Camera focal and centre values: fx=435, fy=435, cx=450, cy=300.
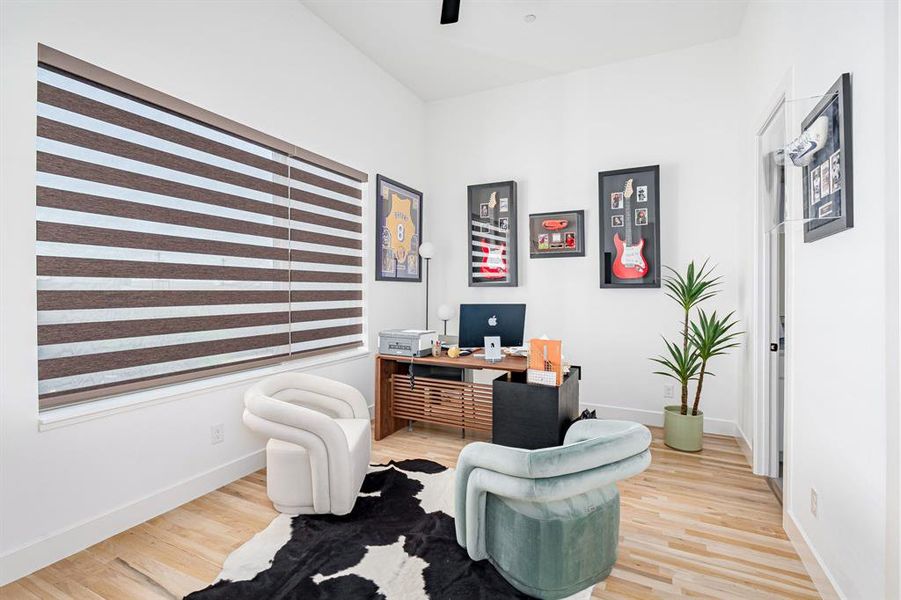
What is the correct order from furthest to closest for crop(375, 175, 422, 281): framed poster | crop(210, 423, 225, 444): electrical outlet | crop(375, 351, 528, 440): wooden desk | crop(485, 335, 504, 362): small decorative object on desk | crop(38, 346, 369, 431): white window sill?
crop(375, 175, 422, 281): framed poster
crop(375, 351, 528, 440): wooden desk
crop(485, 335, 504, 362): small decorative object on desk
crop(210, 423, 225, 444): electrical outlet
crop(38, 346, 369, 431): white window sill

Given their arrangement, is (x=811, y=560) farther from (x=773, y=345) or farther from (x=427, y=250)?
(x=427, y=250)

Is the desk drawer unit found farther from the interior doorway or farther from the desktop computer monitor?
the interior doorway

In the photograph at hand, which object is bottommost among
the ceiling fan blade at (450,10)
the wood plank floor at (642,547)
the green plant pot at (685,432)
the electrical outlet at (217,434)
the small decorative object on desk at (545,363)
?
the wood plank floor at (642,547)

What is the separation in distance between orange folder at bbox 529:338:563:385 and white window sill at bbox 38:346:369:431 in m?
1.64

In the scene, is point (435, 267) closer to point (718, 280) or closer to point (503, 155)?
point (503, 155)

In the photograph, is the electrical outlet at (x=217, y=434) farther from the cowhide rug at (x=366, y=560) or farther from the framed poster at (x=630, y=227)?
the framed poster at (x=630, y=227)

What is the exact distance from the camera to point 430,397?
11.3ft

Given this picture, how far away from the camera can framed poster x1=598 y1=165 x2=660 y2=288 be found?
3.70m

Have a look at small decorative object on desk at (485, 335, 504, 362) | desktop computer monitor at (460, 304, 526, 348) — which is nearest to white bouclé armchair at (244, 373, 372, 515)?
small decorative object on desk at (485, 335, 504, 362)

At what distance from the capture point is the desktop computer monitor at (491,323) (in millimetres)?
3338

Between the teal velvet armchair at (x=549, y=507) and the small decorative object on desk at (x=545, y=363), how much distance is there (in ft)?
2.99

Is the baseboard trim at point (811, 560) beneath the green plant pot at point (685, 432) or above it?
beneath

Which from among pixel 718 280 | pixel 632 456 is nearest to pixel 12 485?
pixel 632 456

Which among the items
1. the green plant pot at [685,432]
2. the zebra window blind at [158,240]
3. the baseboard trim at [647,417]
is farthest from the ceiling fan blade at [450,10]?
the baseboard trim at [647,417]
